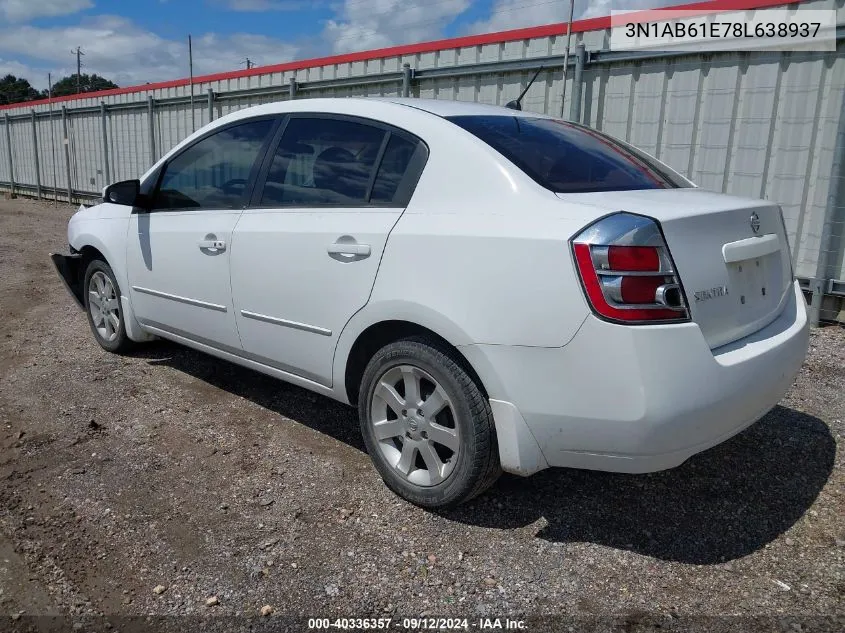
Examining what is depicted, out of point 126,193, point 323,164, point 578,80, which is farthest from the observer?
point 578,80

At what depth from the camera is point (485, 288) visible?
249 centimetres

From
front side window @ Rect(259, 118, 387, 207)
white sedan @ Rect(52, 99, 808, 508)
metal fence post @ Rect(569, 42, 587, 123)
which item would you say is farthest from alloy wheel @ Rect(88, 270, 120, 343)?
metal fence post @ Rect(569, 42, 587, 123)

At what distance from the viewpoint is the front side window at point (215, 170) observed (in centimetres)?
374

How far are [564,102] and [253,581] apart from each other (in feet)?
20.2

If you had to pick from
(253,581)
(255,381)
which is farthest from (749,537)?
(255,381)

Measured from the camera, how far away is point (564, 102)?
7.29 m

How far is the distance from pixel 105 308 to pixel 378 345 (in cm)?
281

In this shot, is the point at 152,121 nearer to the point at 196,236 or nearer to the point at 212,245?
the point at 196,236

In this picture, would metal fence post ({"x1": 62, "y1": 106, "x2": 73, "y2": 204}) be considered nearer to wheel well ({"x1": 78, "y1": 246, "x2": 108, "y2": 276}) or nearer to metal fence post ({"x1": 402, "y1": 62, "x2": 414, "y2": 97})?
metal fence post ({"x1": 402, "y1": 62, "x2": 414, "y2": 97})

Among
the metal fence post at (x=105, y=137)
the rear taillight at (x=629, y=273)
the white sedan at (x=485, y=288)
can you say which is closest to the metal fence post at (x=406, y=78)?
the white sedan at (x=485, y=288)

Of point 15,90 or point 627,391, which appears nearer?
point 627,391

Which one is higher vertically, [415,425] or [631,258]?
[631,258]

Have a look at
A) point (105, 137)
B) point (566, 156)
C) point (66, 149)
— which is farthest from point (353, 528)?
point (66, 149)

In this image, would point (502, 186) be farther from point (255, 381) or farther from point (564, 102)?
point (564, 102)
